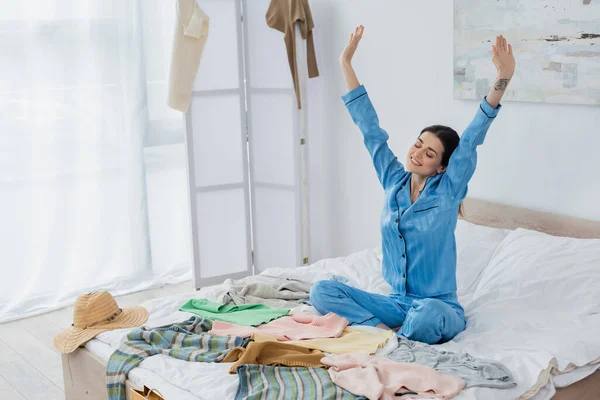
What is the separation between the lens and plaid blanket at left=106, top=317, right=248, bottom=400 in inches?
89.5

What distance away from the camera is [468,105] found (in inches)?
132

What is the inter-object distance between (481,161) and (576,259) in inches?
30.6

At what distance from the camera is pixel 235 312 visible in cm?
266

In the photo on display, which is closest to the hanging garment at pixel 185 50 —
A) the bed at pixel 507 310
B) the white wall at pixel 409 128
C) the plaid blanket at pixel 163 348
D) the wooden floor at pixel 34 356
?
the white wall at pixel 409 128

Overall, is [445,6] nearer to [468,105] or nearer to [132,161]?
[468,105]

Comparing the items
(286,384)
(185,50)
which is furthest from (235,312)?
(185,50)

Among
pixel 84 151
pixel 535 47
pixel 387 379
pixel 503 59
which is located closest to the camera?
pixel 387 379

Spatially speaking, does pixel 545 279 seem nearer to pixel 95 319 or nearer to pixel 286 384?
pixel 286 384

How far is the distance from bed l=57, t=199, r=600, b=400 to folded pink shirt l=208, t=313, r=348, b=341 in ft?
0.72

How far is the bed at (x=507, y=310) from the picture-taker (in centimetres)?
213

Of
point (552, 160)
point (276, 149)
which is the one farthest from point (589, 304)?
point (276, 149)

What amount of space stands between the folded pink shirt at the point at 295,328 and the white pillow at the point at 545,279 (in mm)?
584

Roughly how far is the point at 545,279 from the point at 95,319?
1591mm

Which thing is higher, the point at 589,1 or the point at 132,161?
the point at 589,1
